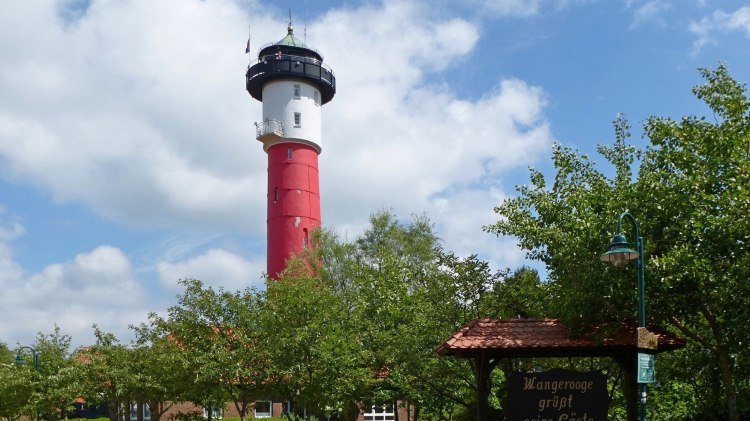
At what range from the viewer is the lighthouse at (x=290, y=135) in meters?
43.4

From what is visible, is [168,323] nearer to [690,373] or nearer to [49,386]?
[49,386]

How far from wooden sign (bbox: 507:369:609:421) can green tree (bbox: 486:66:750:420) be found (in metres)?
1.11

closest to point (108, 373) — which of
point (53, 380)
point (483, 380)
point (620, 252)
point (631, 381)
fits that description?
point (53, 380)

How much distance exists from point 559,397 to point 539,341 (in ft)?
3.61

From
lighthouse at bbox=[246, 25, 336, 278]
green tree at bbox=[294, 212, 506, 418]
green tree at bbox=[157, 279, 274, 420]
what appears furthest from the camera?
lighthouse at bbox=[246, 25, 336, 278]

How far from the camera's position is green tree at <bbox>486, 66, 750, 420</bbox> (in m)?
13.6

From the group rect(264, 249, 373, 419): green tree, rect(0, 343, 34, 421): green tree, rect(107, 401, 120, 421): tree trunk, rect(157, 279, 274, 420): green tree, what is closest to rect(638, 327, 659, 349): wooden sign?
rect(264, 249, 373, 419): green tree

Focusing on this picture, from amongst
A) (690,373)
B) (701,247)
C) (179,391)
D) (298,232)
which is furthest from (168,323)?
(701,247)

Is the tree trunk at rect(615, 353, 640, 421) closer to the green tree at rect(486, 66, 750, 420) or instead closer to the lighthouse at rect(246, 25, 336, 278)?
the green tree at rect(486, 66, 750, 420)

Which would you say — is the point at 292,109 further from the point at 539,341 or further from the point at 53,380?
the point at 539,341

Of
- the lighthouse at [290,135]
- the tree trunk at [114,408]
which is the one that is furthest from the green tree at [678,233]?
the lighthouse at [290,135]

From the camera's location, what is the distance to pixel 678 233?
14492 mm

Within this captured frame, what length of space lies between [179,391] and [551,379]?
18397 millimetres

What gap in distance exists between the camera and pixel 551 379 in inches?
578
